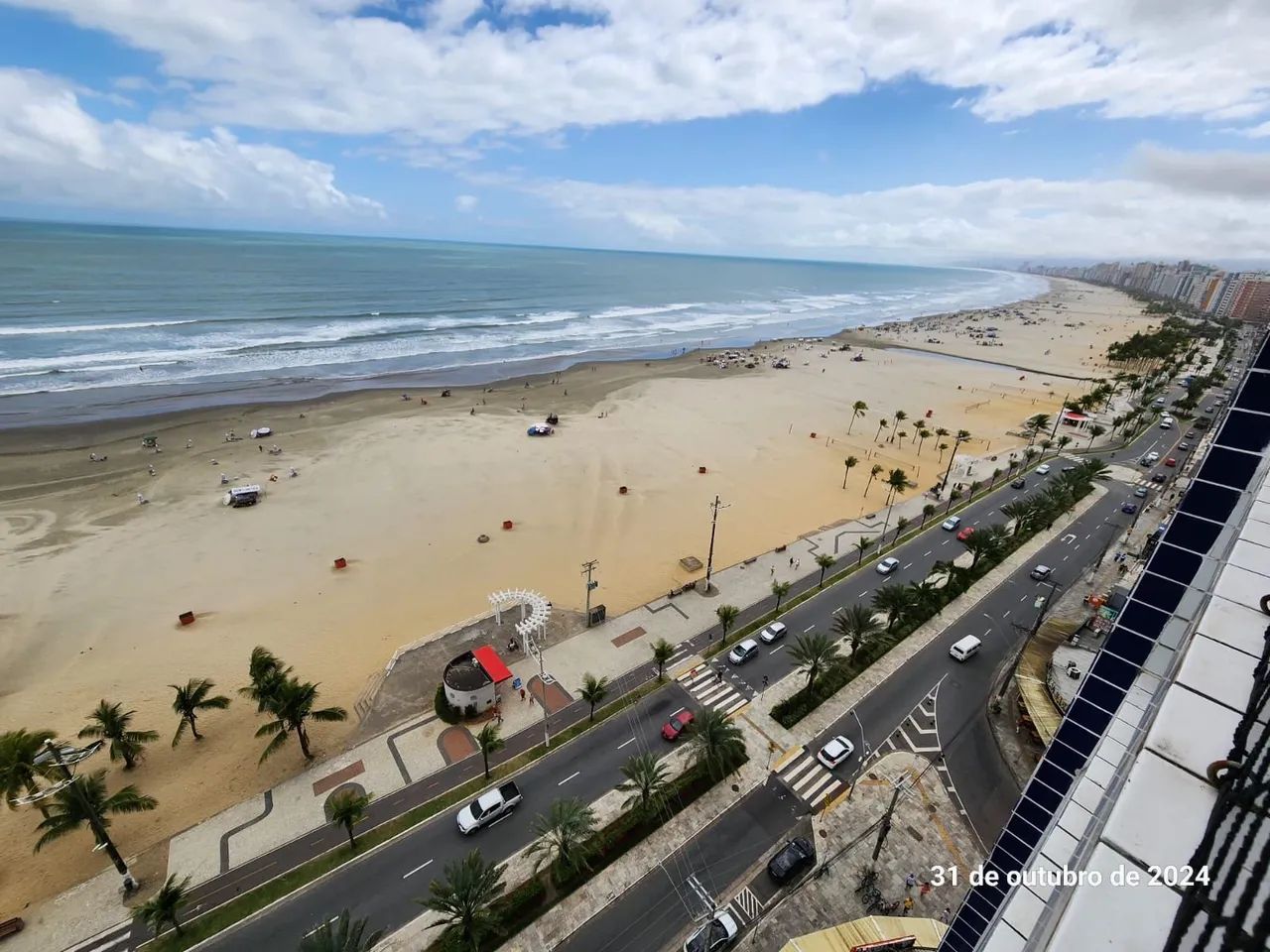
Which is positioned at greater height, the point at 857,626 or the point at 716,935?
the point at 857,626

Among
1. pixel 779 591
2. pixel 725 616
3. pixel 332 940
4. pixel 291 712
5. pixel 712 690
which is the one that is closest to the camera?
pixel 332 940

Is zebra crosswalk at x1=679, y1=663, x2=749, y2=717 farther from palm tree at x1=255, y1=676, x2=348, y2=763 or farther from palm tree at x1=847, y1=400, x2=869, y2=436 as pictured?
palm tree at x1=847, y1=400, x2=869, y2=436

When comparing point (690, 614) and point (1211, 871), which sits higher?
point (1211, 871)

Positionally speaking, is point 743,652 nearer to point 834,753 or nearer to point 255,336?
point 834,753

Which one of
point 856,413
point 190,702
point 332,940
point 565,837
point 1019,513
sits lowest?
point 190,702

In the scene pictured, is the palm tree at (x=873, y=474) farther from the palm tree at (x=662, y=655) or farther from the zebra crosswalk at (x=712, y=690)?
the palm tree at (x=662, y=655)

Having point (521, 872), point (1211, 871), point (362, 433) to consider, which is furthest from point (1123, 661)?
point (362, 433)

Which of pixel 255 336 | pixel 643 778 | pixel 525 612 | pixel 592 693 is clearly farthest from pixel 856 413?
pixel 255 336

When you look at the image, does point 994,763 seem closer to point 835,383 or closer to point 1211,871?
point 1211,871

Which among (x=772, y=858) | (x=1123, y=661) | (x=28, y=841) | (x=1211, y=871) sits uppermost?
(x=1211, y=871)
